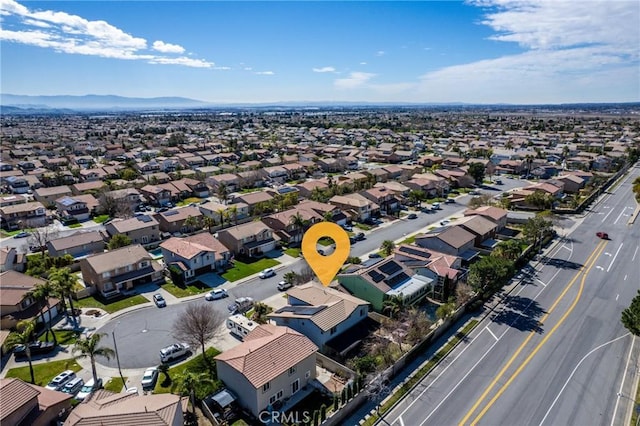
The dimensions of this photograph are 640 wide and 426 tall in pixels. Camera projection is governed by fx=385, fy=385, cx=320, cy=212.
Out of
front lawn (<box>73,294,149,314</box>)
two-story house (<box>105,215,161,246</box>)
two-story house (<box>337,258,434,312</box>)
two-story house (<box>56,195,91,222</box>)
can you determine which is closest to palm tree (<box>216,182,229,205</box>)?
two-story house (<box>105,215,161,246</box>)

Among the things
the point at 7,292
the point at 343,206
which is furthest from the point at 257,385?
the point at 343,206

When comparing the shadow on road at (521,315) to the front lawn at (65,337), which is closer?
the front lawn at (65,337)

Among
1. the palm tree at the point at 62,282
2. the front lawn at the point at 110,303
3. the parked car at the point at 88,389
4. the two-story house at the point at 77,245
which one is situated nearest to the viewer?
the parked car at the point at 88,389

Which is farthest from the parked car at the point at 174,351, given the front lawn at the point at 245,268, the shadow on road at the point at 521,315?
the shadow on road at the point at 521,315

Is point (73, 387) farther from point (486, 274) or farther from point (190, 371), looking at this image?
point (486, 274)

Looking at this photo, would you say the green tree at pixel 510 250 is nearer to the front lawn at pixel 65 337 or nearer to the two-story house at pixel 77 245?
the front lawn at pixel 65 337
